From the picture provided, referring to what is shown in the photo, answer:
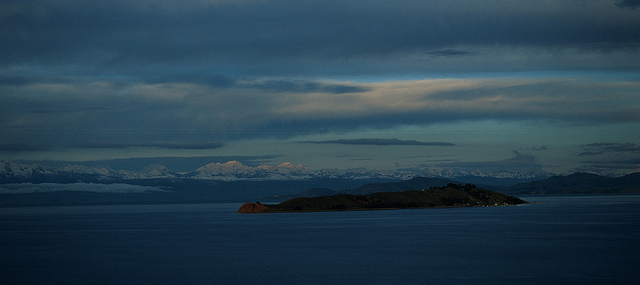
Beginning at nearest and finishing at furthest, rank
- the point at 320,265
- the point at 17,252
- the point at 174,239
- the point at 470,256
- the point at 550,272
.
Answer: the point at 550,272 < the point at 320,265 < the point at 470,256 < the point at 17,252 < the point at 174,239

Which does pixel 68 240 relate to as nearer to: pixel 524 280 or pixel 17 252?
pixel 17 252

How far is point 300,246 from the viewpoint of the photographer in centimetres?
9006

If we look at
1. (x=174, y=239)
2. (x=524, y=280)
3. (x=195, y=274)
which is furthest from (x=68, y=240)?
(x=524, y=280)

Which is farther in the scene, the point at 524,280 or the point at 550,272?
the point at 550,272

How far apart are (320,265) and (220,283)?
559 inches

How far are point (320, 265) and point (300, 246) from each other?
900 inches

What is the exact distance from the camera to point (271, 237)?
108500 millimetres

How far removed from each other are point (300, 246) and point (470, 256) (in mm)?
26064

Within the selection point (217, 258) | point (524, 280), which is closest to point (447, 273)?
point (524, 280)

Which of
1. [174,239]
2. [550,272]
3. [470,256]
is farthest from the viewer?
[174,239]

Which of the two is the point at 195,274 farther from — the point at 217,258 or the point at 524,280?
the point at 524,280

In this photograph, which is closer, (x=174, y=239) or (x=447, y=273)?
(x=447, y=273)

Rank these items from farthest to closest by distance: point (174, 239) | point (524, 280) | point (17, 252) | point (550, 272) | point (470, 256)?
point (174, 239) → point (17, 252) → point (470, 256) → point (550, 272) → point (524, 280)

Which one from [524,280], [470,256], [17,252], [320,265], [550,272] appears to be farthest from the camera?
[17,252]
